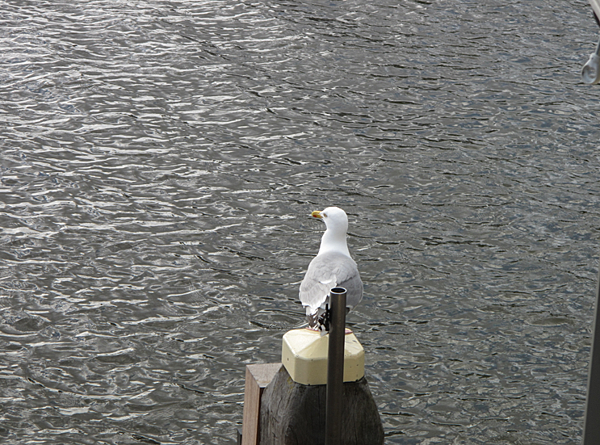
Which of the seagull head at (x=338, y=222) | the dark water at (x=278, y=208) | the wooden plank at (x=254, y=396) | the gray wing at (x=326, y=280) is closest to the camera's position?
the wooden plank at (x=254, y=396)

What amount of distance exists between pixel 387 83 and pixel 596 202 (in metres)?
3.69

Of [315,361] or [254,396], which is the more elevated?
[315,361]

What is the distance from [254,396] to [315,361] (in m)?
0.48

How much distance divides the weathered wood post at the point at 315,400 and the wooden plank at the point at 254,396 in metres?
0.21

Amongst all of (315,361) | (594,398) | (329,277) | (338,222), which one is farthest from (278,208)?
(594,398)

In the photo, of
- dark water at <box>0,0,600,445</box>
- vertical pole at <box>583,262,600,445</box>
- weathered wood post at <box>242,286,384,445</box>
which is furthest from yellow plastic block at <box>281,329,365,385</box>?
dark water at <box>0,0,600,445</box>

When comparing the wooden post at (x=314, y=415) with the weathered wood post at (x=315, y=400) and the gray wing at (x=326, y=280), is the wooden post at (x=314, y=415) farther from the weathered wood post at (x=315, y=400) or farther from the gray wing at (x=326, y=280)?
the gray wing at (x=326, y=280)

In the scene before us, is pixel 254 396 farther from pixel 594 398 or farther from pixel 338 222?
pixel 594 398

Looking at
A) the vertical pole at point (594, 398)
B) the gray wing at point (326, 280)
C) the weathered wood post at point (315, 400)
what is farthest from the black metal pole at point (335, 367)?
the vertical pole at point (594, 398)

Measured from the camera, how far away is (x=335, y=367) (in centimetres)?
283

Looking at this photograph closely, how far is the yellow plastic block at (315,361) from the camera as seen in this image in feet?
9.86

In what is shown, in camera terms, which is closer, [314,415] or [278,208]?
[314,415]

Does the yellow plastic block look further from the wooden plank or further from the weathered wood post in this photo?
the wooden plank

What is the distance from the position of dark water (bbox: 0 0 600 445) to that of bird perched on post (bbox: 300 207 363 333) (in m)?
2.14
